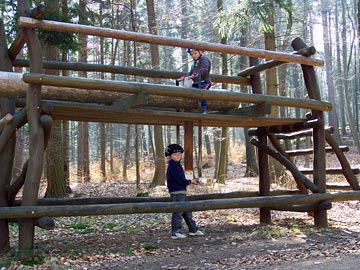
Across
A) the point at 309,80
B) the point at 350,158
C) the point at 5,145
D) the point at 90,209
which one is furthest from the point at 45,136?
the point at 350,158

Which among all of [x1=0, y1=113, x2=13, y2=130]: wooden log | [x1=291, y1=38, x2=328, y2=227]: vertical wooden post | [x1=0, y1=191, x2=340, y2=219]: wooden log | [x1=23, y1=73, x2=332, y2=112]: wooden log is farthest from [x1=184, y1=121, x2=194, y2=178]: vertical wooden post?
[x1=0, y1=113, x2=13, y2=130]: wooden log

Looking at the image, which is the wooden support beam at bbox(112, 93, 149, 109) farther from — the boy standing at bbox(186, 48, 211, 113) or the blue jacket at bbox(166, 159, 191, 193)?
the boy standing at bbox(186, 48, 211, 113)

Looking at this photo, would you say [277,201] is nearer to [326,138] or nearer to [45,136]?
[326,138]

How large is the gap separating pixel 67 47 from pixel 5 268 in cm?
762

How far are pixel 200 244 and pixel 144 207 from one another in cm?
129

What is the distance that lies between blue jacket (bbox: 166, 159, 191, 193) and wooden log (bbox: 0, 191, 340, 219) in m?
0.56

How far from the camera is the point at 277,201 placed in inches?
316

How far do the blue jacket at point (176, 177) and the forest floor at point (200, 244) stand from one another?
0.96 m

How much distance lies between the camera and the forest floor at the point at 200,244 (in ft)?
19.7

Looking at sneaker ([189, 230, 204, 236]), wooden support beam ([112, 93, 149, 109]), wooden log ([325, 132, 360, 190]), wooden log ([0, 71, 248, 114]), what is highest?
wooden log ([0, 71, 248, 114])

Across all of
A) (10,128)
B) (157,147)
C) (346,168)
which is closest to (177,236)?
(10,128)

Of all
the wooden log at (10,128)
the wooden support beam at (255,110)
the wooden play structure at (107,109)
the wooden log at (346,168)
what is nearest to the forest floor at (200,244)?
the wooden play structure at (107,109)

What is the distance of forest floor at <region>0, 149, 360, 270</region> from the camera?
6004 mm

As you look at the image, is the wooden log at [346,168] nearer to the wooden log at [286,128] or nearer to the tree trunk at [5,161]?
the wooden log at [286,128]
